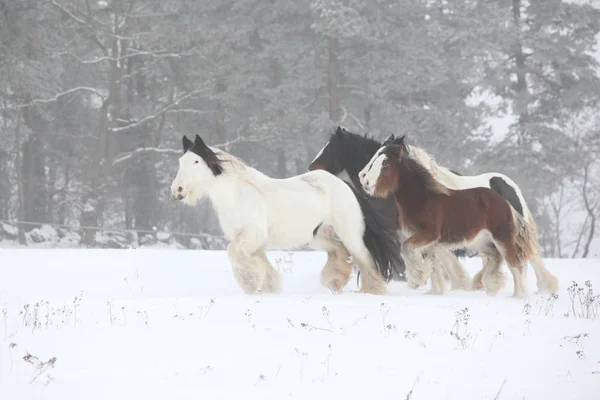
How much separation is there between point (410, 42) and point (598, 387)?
80.2ft

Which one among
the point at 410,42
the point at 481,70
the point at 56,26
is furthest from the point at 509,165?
the point at 56,26

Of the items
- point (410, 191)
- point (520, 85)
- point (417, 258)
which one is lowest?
point (417, 258)

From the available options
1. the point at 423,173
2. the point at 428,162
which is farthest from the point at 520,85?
the point at 423,173

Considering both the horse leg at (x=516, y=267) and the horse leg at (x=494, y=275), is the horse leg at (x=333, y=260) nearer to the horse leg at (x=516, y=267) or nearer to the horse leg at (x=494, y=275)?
the horse leg at (x=494, y=275)

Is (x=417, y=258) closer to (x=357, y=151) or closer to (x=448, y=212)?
(x=448, y=212)

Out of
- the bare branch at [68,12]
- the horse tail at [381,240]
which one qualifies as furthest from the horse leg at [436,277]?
the bare branch at [68,12]

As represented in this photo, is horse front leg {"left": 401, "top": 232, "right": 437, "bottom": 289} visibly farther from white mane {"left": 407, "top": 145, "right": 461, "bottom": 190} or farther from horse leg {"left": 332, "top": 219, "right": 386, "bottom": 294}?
white mane {"left": 407, "top": 145, "right": 461, "bottom": 190}

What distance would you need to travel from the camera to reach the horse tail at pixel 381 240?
8.50 metres

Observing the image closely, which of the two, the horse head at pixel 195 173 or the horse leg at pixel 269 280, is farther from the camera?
the horse leg at pixel 269 280

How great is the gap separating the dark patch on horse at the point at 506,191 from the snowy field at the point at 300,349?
187cm

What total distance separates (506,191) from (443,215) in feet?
5.96

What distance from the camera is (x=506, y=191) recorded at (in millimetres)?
9422

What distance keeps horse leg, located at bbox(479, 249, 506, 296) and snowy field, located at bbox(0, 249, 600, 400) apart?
71 centimetres

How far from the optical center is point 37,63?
997 inches
